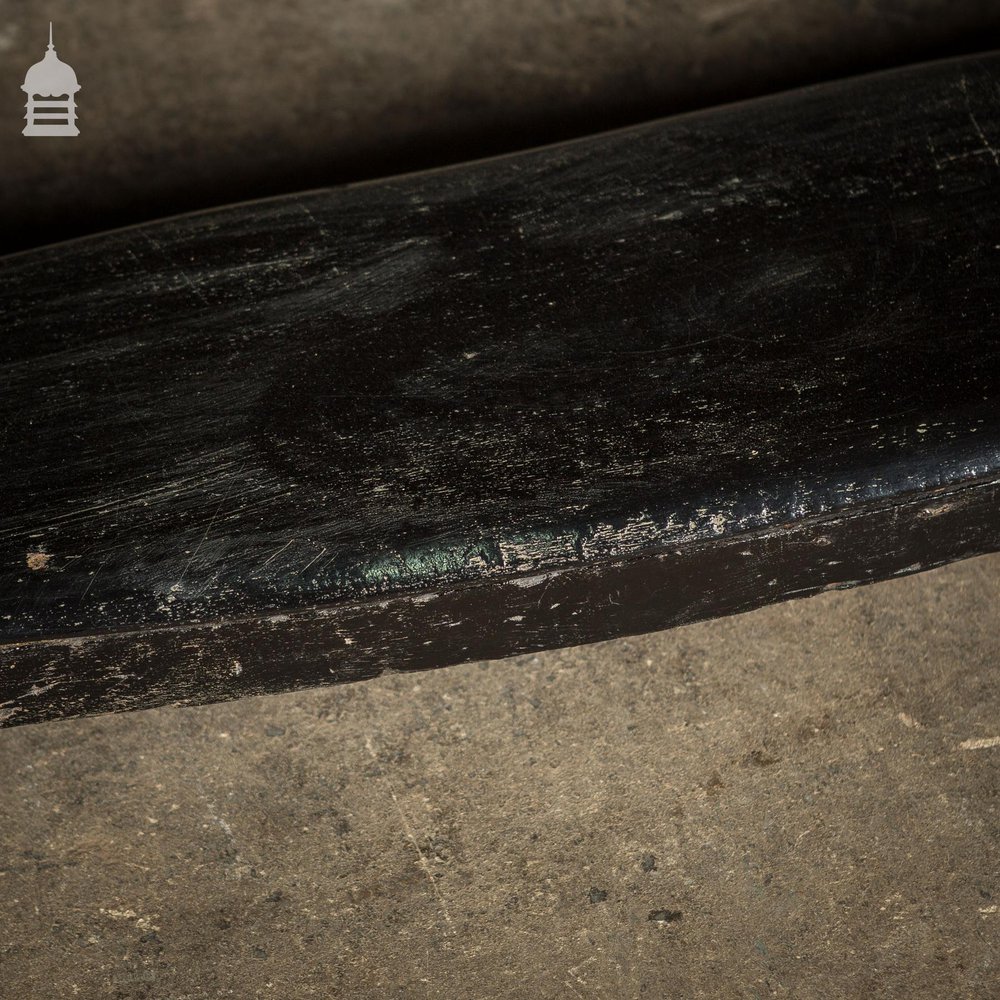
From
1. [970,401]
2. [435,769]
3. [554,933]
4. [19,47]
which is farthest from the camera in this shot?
[19,47]

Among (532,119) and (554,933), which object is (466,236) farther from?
(554,933)

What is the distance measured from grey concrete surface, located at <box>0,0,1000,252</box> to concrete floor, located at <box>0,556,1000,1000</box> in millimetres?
1097

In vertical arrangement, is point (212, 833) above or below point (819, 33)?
below

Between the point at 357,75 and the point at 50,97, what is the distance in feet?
2.03

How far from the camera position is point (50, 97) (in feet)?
7.32

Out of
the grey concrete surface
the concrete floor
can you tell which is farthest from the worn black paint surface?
the grey concrete surface

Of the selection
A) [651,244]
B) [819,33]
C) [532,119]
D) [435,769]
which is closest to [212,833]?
[435,769]

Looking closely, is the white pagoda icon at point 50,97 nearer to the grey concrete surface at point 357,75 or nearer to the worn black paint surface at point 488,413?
the grey concrete surface at point 357,75

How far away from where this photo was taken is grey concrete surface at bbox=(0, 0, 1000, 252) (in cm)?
218

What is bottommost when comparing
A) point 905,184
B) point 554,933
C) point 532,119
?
point 554,933

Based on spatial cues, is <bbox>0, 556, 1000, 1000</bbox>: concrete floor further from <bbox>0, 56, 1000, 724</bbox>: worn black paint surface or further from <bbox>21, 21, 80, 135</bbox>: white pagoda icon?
<bbox>21, 21, 80, 135</bbox>: white pagoda icon

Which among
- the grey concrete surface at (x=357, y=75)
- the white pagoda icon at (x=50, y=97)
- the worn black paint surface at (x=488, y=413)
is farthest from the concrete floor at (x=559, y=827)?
the white pagoda icon at (x=50, y=97)

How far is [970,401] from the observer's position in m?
1.34

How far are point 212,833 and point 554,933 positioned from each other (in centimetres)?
50
